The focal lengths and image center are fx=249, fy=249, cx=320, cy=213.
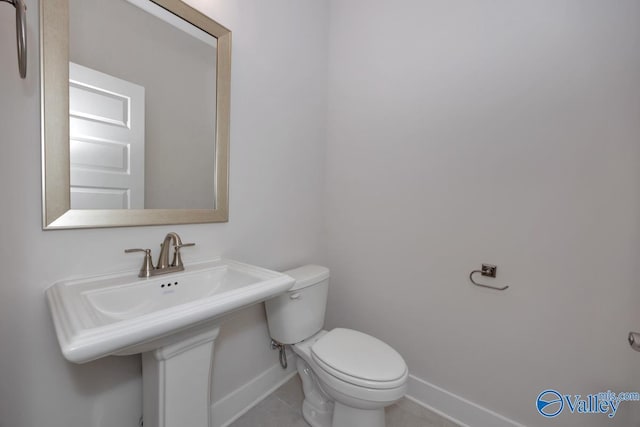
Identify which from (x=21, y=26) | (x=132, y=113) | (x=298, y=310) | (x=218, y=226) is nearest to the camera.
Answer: (x=21, y=26)

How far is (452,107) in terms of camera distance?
134cm

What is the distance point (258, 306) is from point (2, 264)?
0.97 m

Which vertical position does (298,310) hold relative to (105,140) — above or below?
below

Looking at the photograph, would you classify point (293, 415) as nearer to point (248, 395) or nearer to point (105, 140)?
point (248, 395)

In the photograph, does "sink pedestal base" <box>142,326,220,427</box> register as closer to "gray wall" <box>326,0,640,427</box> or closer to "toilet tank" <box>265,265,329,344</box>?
"toilet tank" <box>265,265,329,344</box>

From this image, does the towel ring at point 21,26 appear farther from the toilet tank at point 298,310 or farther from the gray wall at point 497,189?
the gray wall at point 497,189

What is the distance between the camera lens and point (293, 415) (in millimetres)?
1350

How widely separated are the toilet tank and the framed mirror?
1.76ft

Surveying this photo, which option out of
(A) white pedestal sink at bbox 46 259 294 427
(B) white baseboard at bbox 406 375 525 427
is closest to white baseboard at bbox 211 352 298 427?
(A) white pedestal sink at bbox 46 259 294 427

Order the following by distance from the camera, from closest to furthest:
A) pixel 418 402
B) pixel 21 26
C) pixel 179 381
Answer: pixel 21 26, pixel 179 381, pixel 418 402

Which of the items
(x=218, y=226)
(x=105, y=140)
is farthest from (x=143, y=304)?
(x=105, y=140)

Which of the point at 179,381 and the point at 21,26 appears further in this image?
the point at 179,381

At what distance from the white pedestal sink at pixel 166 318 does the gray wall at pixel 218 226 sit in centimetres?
10

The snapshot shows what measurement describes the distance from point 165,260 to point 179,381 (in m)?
0.43
